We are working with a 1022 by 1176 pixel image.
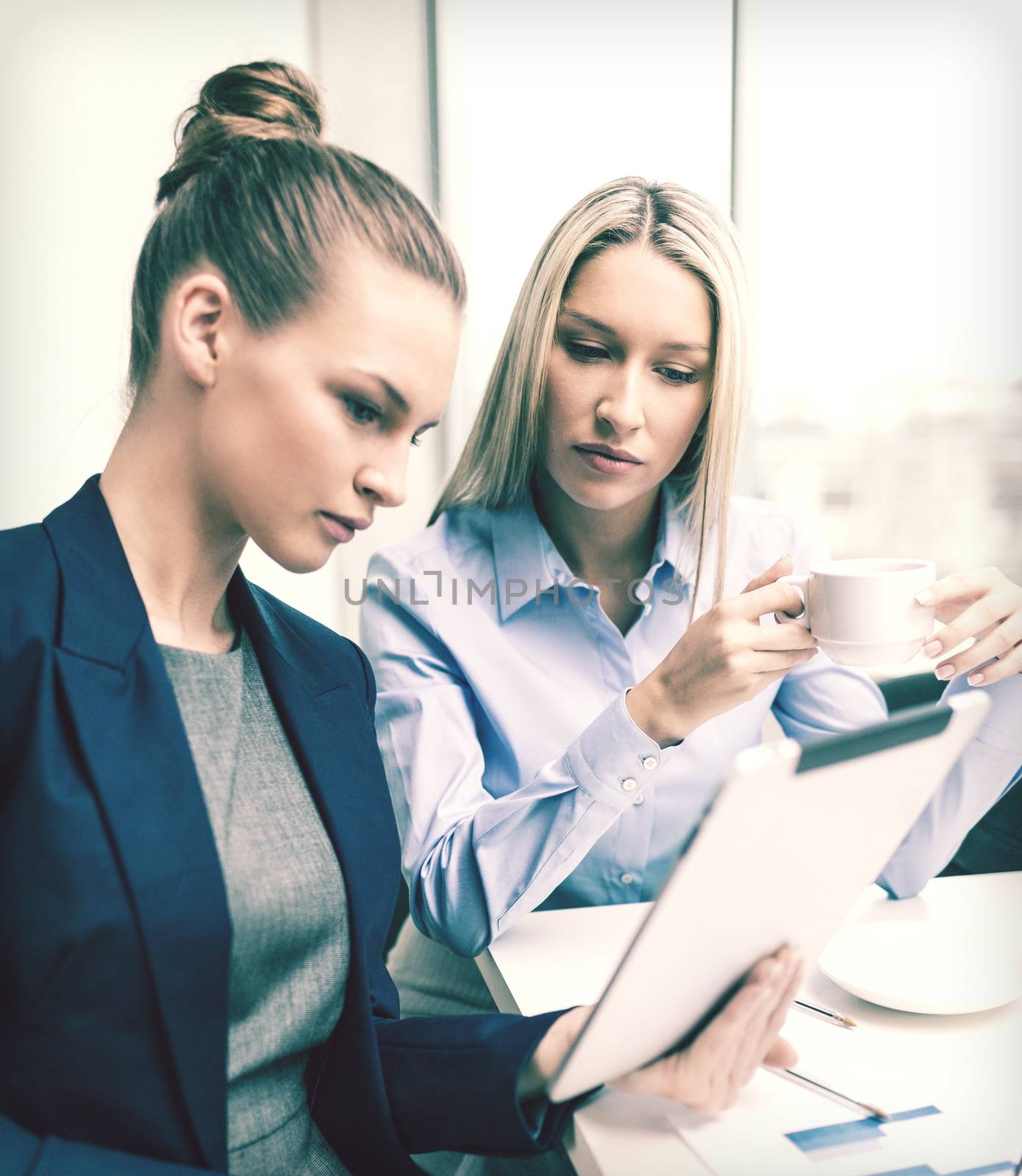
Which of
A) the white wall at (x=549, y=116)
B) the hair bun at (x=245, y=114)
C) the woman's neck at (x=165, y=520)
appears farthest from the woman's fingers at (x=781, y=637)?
the white wall at (x=549, y=116)

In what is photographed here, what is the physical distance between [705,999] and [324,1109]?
0.38 meters

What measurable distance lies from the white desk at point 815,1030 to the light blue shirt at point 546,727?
4 centimetres

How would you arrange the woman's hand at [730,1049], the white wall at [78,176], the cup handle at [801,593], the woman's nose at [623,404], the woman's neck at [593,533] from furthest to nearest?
the white wall at [78,176], the woman's neck at [593,533], the woman's nose at [623,404], the cup handle at [801,593], the woman's hand at [730,1049]

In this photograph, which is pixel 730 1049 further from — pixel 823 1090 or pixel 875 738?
pixel 875 738

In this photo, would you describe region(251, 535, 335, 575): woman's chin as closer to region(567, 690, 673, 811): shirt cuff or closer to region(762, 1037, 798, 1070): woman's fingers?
region(567, 690, 673, 811): shirt cuff

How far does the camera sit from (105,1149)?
66cm

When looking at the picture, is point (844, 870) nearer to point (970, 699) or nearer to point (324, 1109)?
point (970, 699)

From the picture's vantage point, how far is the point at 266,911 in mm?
760

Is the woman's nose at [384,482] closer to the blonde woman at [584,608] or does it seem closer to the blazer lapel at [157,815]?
the blazer lapel at [157,815]

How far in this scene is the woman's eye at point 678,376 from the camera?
1.21 meters

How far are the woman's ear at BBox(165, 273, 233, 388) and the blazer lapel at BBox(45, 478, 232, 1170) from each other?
0.16m

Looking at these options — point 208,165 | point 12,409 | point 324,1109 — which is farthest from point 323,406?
point 12,409

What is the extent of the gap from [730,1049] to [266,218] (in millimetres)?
664

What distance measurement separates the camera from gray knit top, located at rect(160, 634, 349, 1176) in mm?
763
